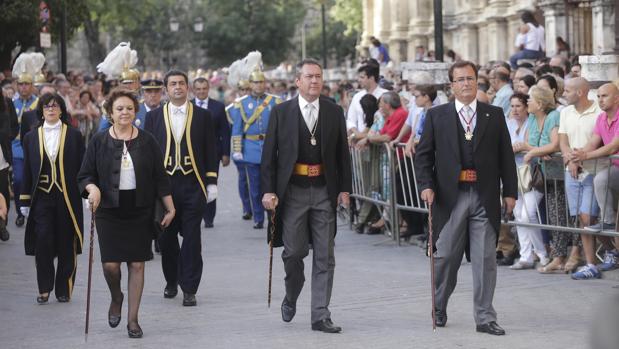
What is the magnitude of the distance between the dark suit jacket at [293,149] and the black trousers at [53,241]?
8.01 ft

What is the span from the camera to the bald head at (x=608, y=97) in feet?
41.1

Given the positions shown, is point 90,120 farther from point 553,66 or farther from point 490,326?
point 490,326

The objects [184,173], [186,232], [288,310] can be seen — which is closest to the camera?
[288,310]

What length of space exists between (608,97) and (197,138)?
3456mm

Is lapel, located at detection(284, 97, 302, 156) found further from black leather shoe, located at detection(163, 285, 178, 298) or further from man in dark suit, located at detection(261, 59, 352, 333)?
black leather shoe, located at detection(163, 285, 178, 298)

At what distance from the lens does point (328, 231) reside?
10.6 m

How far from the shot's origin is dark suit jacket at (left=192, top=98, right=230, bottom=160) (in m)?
16.1

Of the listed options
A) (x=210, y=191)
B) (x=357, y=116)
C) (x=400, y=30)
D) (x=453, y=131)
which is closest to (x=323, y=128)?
(x=453, y=131)

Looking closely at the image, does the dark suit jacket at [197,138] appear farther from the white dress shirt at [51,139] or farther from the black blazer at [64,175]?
the white dress shirt at [51,139]

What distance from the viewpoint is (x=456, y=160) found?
407 inches

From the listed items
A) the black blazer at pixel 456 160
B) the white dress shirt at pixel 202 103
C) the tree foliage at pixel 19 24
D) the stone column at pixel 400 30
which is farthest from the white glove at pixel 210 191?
the stone column at pixel 400 30

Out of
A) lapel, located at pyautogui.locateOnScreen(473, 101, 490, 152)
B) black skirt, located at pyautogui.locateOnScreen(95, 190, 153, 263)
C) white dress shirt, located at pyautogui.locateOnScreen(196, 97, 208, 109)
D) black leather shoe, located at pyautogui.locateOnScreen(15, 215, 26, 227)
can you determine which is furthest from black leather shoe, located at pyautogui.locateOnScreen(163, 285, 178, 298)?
black leather shoe, located at pyautogui.locateOnScreen(15, 215, 26, 227)

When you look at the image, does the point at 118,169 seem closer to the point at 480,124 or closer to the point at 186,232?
the point at 186,232

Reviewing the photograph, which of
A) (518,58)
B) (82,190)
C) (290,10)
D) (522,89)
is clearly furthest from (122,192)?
(290,10)
